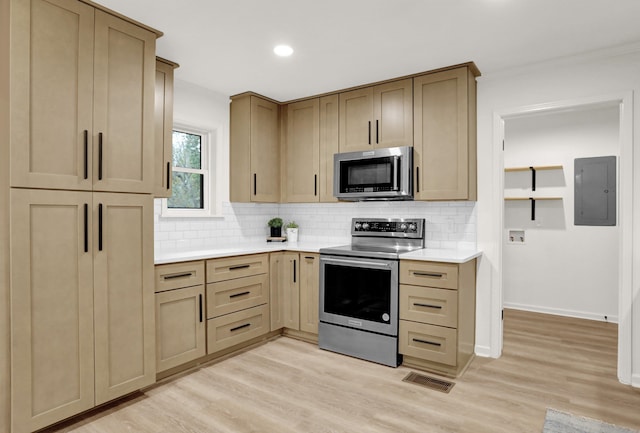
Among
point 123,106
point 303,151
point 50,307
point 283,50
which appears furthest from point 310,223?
point 50,307

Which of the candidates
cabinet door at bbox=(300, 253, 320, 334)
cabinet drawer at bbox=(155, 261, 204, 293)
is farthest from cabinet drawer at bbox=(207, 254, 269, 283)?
cabinet door at bbox=(300, 253, 320, 334)

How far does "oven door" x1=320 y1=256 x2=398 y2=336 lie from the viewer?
3037 mm

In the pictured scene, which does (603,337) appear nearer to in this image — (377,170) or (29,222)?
(377,170)

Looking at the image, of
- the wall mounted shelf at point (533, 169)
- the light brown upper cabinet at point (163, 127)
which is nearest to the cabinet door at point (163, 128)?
the light brown upper cabinet at point (163, 127)

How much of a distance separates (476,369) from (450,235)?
1175mm

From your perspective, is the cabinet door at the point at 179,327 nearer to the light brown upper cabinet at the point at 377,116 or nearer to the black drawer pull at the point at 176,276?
the black drawer pull at the point at 176,276

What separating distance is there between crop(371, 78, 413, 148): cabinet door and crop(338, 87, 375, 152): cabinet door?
0.18 ft

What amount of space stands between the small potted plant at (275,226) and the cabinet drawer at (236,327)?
101cm

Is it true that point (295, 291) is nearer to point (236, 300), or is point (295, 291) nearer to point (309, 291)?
point (309, 291)

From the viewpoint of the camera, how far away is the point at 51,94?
204cm

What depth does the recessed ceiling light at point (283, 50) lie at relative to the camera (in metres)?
2.81

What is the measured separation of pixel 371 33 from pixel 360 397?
98.7 inches

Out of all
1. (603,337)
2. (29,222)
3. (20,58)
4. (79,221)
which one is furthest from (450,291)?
(20,58)

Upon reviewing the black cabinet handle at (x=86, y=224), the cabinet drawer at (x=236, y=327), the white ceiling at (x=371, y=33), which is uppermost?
the white ceiling at (x=371, y=33)
